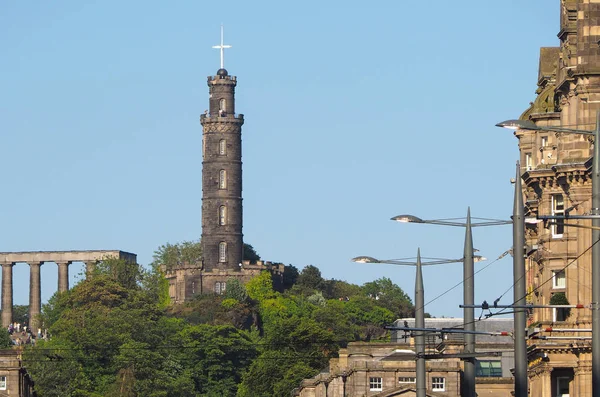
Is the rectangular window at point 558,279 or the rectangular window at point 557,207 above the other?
the rectangular window at point 557,207

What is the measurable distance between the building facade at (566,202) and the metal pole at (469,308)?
39.8 feet

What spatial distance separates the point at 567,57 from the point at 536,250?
428 inches

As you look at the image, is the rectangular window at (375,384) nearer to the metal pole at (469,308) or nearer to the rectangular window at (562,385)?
the rectangular window at (562,385)

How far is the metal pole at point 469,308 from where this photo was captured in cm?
8244

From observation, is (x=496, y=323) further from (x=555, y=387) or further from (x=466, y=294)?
(x=466, y=294)

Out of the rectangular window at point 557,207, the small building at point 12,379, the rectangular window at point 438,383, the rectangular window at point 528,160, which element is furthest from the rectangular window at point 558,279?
the small building at point 12,379

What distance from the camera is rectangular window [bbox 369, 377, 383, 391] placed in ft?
502

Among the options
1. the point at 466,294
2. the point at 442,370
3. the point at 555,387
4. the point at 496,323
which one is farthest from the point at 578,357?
the point at 496,323

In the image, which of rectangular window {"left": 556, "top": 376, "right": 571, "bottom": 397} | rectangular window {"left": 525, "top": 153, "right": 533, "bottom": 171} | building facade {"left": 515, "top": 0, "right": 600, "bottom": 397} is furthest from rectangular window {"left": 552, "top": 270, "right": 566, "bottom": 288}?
rectangular window {"left": 525, "top": 153, "right": 533, "bottom": 171}

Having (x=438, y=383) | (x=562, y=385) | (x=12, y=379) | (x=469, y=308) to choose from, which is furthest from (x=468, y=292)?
(x=12, y=379)

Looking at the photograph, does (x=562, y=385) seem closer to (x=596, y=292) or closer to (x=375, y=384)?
(x=596, y=292)

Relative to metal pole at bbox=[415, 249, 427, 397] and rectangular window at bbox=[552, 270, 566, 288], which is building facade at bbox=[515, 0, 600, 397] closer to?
rectangular window at bbox=[552, 270, 566, 288]

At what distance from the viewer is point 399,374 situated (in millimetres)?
153625

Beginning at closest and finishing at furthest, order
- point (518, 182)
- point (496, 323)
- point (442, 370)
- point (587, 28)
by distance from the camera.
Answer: point (518, 182) < point (587, 28) < point (442, 370) < point (496, 323)
